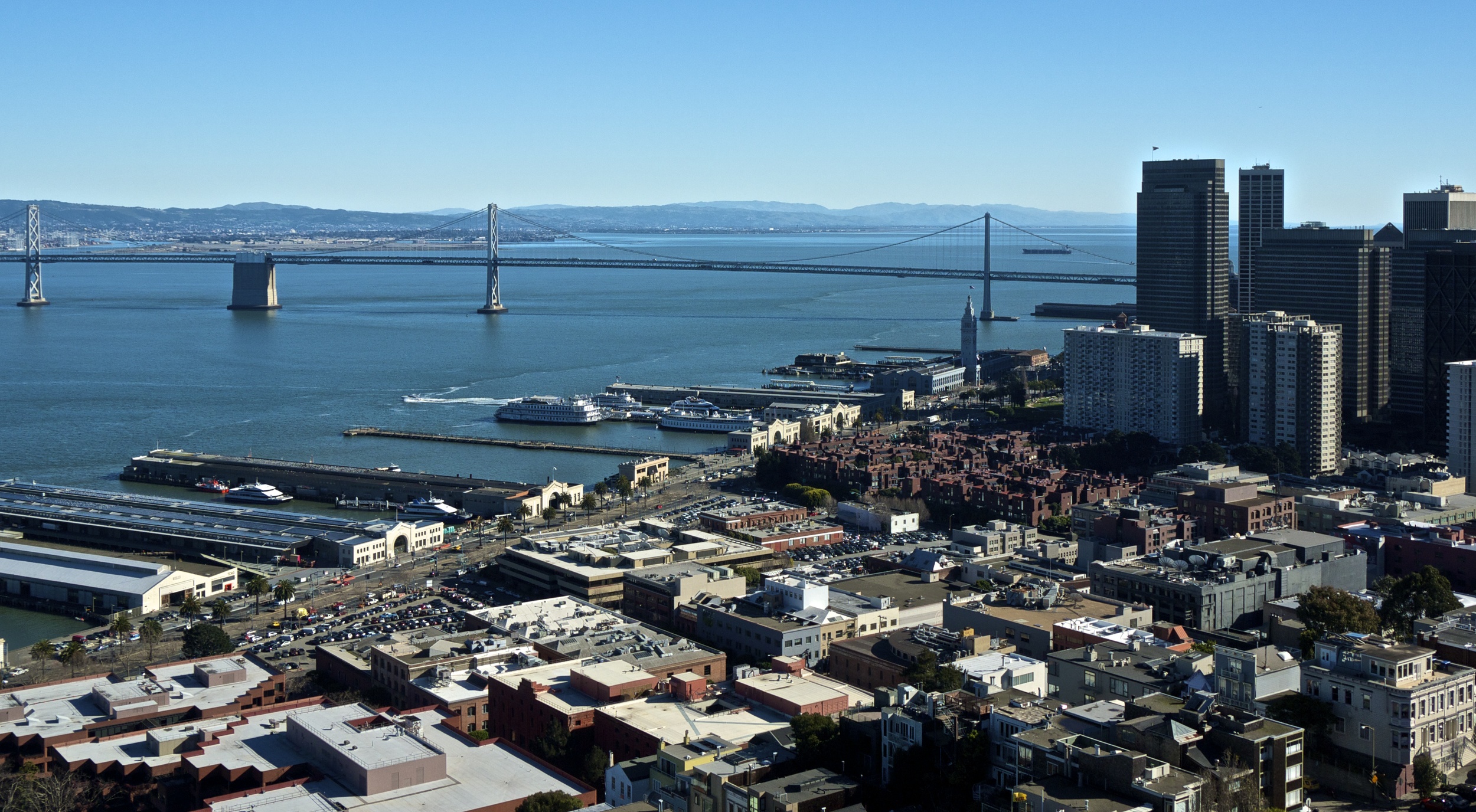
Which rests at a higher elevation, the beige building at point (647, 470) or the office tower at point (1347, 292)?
the office tower at point (1347, 292)

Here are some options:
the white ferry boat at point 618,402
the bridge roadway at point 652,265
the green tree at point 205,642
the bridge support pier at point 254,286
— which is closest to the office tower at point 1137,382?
the white ferry boat at point 618,402

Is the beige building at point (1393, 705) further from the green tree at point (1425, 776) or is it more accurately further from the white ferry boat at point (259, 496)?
the white ferry boat at point (259, 496)

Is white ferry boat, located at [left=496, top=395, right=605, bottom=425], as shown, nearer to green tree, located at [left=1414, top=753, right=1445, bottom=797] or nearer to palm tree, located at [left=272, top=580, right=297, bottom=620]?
palm tree, located at [left=272, top=580, right=297, bottom=620]

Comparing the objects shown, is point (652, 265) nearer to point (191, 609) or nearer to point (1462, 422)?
point (1462, 422)

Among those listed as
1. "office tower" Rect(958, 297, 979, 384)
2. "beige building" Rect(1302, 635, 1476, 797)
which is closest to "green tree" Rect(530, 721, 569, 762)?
"beige building" Rect(1302, 635, 1476, 797)

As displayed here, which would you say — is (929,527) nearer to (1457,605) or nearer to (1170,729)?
(1457,605)

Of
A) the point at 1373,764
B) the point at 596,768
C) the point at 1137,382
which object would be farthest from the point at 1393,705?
the point at 1137,382

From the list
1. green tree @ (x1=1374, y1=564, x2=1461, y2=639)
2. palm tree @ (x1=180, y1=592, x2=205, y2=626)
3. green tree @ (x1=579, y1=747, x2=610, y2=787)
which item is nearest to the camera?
green tree @ (x1=579, y1=747, x2=610, y2=787)
